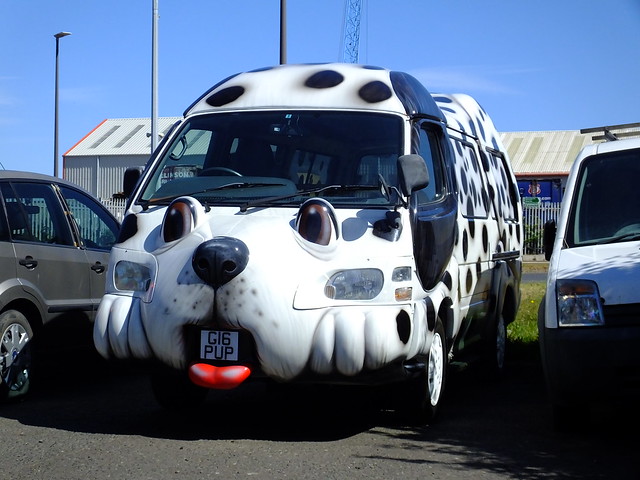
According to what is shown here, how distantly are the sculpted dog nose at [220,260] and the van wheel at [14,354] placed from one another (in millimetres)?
2381

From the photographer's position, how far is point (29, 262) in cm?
829

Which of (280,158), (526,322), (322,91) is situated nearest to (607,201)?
(322,91)

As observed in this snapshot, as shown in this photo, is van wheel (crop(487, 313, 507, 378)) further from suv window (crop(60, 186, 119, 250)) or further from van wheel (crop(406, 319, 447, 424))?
suv window (crop(60, 186, 119, 250))

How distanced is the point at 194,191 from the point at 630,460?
11.1 ft

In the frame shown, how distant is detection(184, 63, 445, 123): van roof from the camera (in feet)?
24.6

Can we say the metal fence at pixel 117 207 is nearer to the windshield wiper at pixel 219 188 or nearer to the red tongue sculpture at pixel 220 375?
the windshield wiper at pixel 219 188

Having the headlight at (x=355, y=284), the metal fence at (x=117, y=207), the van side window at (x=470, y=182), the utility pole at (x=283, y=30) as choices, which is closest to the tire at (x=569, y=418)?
the headlight at (x=355, y=284)

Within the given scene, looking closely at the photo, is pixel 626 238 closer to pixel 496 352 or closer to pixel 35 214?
pixel 496 352

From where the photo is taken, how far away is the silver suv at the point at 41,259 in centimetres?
803

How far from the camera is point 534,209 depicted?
34.6 m

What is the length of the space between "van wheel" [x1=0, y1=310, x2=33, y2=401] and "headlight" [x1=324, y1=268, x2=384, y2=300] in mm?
2974

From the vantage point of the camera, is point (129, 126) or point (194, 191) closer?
point (194, 191)

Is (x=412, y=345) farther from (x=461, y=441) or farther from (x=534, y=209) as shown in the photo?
(x=534, y=209)

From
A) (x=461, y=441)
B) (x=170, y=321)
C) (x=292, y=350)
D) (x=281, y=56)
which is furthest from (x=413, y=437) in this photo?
(x=281, y=56)
